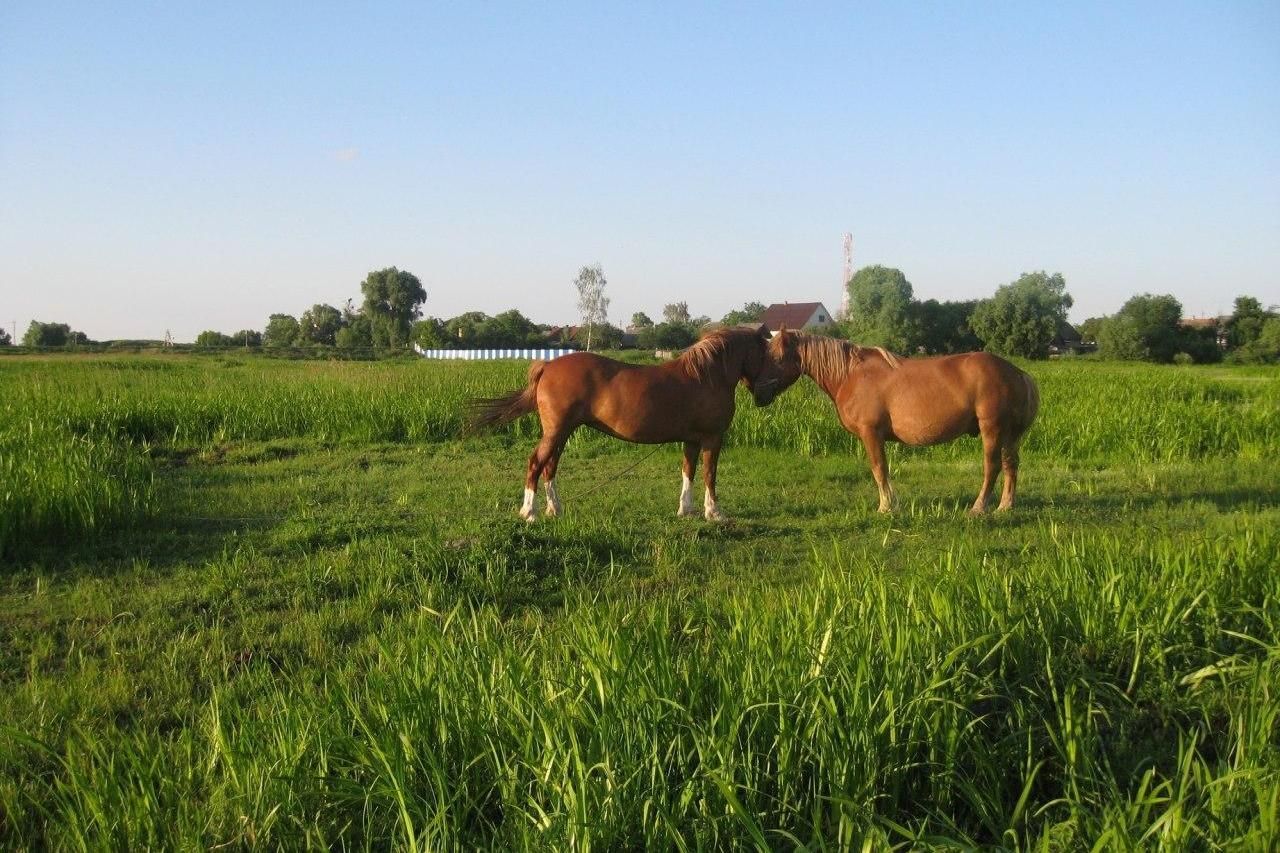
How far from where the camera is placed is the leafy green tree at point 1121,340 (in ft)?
125

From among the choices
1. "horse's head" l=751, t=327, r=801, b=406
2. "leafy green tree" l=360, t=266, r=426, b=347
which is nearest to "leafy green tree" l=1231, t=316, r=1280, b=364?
"horse's head" l=751, t=327, r=801, b=406

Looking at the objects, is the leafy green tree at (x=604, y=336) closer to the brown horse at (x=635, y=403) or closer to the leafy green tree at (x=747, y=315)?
the leafy green tree at (x=747, y=315)

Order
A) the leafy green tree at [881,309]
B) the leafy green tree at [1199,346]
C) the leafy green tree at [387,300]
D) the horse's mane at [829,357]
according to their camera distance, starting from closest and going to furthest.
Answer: the horse's mane at [829,357]
the leafy green tree at [1199,346]
the leafy green tree at [881,309]
the leafy green tree at [387,300]

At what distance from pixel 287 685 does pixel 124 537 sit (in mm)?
3470

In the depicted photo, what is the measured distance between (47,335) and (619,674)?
5857 centimetres

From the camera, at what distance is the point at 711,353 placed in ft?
24.5

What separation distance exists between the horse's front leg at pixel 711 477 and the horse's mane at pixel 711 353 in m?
0.53

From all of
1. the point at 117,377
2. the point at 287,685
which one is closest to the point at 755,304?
the point at 117,377

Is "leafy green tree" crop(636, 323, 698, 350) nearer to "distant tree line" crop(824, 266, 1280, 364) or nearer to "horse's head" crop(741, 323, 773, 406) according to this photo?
"distant tree line" crop(824, 266, 1280, 364)

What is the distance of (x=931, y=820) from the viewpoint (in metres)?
2.59

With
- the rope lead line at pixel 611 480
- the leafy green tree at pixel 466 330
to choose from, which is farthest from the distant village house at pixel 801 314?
the rope lead line at pixel 611 480

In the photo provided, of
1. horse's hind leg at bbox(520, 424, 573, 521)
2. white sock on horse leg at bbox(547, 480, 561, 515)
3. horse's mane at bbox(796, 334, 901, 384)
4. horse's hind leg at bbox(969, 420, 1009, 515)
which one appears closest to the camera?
horse's hind leg at bbox(520, 424, 573, 521)

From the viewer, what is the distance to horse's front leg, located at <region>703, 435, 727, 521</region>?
7.29 metres

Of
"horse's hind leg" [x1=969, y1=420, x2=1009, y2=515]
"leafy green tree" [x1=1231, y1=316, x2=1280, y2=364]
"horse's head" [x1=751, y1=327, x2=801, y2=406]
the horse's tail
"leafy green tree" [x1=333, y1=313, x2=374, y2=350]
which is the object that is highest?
"leafy green tree" [x1=333, y1=313, x2=374, y2=350]
